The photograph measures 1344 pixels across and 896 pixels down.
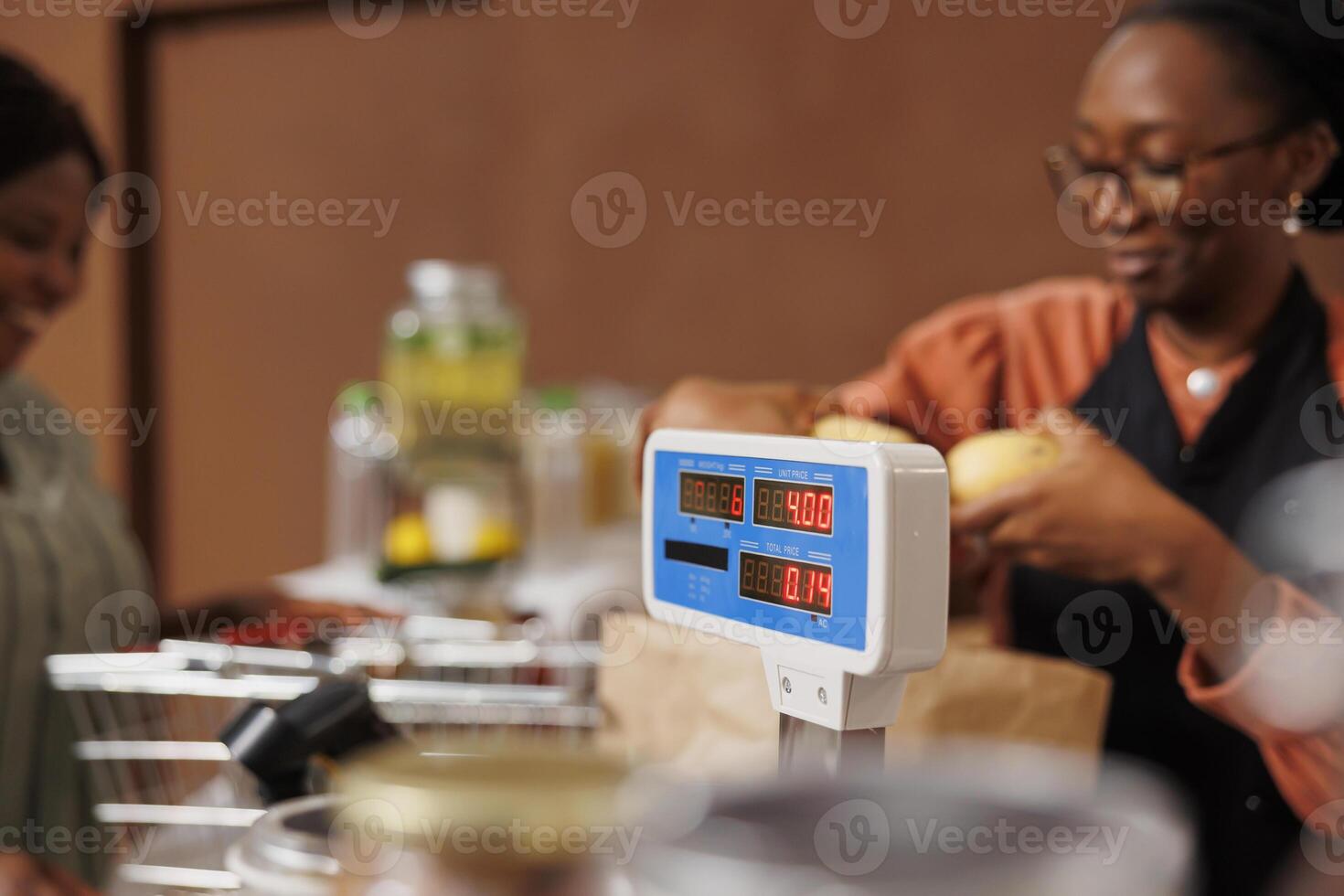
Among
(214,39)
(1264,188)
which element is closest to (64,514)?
(1264,188)

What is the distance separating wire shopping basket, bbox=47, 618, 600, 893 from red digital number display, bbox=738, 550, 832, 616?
0.31m

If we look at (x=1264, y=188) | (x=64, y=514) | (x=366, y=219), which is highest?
(x=366, y=219)

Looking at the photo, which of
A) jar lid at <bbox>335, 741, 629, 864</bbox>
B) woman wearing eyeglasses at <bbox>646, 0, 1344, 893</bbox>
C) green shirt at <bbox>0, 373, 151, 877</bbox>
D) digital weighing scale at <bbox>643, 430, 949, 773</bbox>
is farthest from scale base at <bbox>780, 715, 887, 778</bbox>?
green shirt at <bbox>0, 373, 151, 877</bbox>

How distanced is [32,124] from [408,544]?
0.83 metres

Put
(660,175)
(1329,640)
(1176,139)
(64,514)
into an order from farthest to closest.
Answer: (660,175) < (64,514) < (1176,139) < (1329,640)

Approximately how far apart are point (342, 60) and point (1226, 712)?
2.28 m

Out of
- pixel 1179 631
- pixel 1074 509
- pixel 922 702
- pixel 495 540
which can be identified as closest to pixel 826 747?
pixel 922 702

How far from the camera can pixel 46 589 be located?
1.40m

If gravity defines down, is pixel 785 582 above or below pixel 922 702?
above

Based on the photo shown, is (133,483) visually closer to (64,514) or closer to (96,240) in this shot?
(96,240)

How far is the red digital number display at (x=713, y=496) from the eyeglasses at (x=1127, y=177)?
0.70 metres

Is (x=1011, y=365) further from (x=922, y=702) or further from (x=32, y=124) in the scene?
(x=32, y=124)

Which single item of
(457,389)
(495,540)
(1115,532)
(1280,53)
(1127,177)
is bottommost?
(495,540)

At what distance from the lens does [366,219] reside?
2.61m
